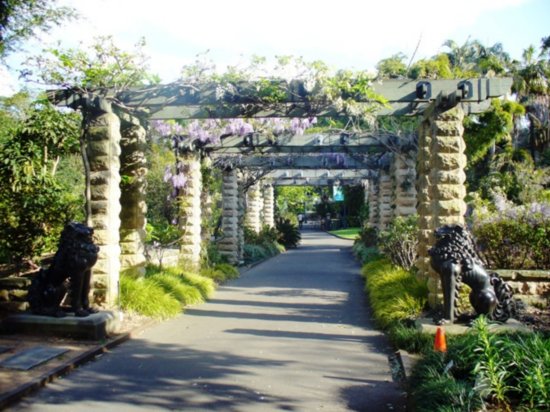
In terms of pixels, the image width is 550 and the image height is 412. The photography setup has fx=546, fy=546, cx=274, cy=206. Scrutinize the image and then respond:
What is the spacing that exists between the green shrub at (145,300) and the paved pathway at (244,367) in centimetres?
28

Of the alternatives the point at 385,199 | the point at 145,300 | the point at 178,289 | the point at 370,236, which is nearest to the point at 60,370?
the point at 145,300

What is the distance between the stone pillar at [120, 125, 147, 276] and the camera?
10516mm

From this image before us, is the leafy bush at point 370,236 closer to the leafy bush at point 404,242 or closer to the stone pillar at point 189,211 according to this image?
the leafy bush at point 404,242

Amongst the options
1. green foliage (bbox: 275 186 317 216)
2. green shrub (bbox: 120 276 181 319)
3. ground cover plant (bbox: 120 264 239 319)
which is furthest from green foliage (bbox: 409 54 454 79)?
green foliage (bbox: 275 186 317 216)

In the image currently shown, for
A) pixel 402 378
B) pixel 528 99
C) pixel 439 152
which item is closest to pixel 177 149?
pixel 439 152

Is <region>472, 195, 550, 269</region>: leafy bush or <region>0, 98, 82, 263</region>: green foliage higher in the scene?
<region>0, 98, 82, 263</region>: green foliage

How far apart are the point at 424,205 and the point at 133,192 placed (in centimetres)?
560

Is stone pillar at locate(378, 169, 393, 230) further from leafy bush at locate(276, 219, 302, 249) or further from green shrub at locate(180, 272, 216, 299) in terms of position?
leafy bush at locate(276, 219, 302, 249)

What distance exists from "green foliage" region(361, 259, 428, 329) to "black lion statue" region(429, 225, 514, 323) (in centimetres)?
117

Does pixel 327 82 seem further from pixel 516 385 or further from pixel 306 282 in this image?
pixel 306 282

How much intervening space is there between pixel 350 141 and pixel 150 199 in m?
7.39

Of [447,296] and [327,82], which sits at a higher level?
[327,82]

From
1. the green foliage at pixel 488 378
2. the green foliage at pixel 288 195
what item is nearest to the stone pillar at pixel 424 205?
the green foliage at pixel 488 378

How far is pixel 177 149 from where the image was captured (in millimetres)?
14656
